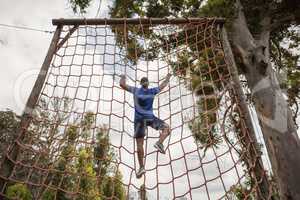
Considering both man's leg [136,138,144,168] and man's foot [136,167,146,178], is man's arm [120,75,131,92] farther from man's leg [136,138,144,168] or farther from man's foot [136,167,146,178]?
man's foot [136,167,146,178]

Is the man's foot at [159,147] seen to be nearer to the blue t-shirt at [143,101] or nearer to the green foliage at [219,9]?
the blue t-shirt at [143,101]

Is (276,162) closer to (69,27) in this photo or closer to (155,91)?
(155,91)

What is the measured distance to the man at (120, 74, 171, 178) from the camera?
313 centimetres

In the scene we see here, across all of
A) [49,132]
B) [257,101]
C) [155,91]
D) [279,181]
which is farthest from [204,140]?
[49,132]

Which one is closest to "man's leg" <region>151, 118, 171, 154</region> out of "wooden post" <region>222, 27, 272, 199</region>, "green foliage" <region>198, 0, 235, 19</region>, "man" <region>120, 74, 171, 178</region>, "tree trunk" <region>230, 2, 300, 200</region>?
"man" <region>120, 74, 171, 178</region>

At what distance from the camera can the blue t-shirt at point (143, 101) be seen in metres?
3.28

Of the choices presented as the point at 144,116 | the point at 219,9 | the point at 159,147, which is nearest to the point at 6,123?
the point at 219,9

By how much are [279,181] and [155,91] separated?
1.97 m

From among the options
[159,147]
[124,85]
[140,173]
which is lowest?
[140,173]

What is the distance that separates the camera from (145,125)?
326 centimetres

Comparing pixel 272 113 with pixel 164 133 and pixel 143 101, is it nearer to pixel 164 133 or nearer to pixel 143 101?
pixel 164 133

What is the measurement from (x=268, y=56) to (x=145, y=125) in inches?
106

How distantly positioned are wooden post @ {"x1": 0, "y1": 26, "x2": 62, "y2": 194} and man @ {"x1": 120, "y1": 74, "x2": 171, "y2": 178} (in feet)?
3.25

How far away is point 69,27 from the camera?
326 centimetres
